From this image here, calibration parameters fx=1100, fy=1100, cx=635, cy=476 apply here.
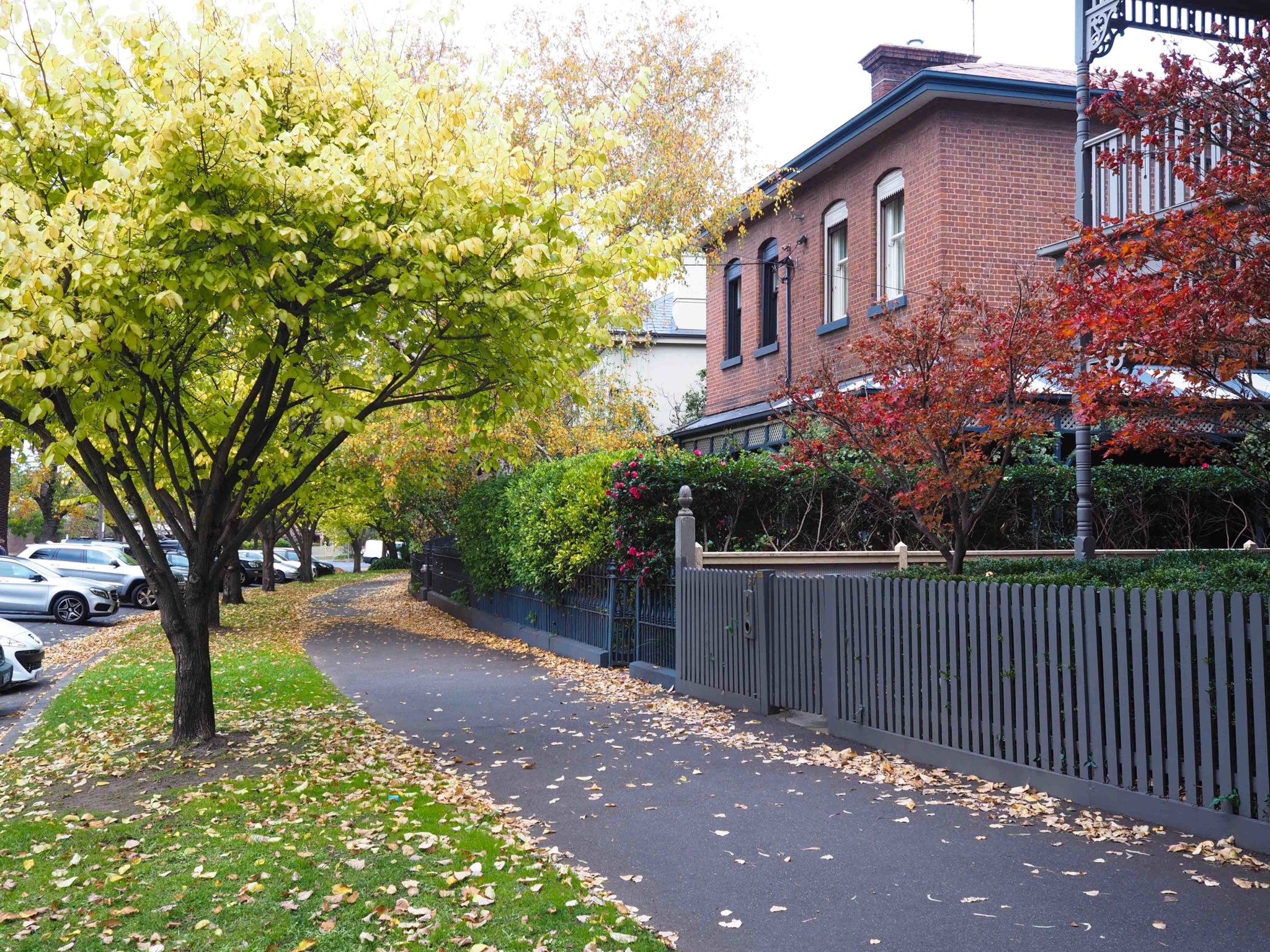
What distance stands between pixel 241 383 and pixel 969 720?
1192 centimetres

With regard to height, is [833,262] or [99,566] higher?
[833,262]

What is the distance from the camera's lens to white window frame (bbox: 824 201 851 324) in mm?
19281

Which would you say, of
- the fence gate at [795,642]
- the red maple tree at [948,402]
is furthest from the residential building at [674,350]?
the fence gate at [795,642]

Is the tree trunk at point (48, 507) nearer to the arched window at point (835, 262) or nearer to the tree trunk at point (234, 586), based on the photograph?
the tree trunk at point (234, 586)

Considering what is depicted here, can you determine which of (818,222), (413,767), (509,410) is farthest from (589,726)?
(818,222)

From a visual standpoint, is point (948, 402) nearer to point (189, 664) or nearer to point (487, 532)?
point (189, 664)

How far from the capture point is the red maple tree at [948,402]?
10117 mm

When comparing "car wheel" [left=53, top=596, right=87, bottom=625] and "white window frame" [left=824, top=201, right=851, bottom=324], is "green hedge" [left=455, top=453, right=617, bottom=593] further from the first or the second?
"car wheel" [left=53, top=596, right=87, bottom=625]

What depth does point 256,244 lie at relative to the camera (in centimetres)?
787

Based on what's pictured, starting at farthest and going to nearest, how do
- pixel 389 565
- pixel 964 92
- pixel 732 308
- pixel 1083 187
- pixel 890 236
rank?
pixel 389 565
pixel 732 308
pixel 890 236
pixel 964 92
pixel 1083 187

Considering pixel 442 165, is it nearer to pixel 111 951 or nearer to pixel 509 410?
pixel 509 410

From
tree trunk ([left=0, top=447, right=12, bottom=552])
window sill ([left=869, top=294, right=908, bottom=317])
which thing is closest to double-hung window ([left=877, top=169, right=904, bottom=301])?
window sill ([left=869, top=294, right=908, bottom=317])

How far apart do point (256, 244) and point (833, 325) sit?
497 inches

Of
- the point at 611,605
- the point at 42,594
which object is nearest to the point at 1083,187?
the point at 611,605
